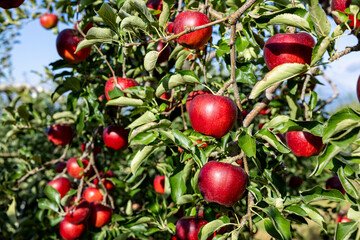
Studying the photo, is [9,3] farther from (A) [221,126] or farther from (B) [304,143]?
(B) [304,143]

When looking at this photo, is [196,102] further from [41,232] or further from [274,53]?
[41,232]

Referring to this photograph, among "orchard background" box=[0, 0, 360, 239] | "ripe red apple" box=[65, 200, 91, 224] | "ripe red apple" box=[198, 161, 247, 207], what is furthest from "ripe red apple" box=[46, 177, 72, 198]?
"ripe red apple" box=[198, 161, 247, 207]

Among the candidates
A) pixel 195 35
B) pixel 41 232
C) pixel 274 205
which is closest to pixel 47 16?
pixel 41 232

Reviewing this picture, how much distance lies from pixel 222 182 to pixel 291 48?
495 mm

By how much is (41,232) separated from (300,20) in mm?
2180

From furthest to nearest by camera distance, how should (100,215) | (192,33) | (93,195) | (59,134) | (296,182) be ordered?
(296,182) → (59,134) → (93,195) → (100,215) → (192,33)

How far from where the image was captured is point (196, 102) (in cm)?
110

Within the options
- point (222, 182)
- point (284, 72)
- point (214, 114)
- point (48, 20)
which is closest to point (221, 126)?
point (214, 114)

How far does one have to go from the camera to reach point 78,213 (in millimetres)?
1721

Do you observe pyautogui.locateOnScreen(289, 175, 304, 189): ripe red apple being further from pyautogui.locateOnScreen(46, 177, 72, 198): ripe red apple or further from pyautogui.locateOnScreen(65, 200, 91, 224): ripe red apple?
pyautogui.locateOnScreen(46, 177, 72, 198): ripe red apple

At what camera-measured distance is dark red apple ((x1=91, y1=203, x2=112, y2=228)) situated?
1821 mm

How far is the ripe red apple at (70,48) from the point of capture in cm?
171

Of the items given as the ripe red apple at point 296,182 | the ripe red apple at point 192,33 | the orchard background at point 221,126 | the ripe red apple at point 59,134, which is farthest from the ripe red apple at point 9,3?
the ripe red apple at point 296,182

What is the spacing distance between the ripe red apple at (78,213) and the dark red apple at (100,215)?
6cm
